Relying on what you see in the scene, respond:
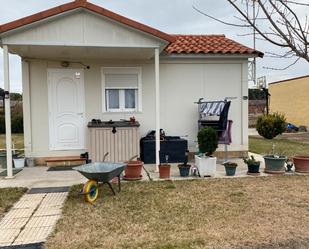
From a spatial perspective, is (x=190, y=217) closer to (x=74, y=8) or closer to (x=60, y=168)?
(x=60, y=168)

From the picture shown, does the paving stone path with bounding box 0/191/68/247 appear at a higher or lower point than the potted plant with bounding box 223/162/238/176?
lower

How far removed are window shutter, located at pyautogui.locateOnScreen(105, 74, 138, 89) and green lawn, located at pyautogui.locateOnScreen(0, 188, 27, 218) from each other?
4.25 metres

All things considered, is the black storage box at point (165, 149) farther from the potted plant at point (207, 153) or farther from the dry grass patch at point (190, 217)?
the dry grass patch at point (190, 217)

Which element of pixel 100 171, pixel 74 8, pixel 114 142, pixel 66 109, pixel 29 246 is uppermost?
pixel 74 8

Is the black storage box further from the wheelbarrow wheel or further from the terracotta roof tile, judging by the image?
the wheelbarrow wheel

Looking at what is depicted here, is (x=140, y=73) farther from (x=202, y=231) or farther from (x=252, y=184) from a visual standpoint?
(x=202, y=231)

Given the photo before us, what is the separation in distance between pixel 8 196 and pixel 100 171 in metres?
1.86

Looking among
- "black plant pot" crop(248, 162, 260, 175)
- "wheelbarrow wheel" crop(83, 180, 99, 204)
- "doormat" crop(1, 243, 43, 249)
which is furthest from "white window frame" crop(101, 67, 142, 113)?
"doormat" crop(1, 243, 43, 249)

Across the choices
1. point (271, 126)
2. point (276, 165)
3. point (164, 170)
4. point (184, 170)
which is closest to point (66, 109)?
point (164, 170)

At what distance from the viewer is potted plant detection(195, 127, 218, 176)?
7.96 meters

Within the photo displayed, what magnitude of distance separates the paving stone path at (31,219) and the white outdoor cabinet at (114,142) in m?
2.83

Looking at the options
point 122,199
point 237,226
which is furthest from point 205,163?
point 237,226

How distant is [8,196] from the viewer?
21.0ft

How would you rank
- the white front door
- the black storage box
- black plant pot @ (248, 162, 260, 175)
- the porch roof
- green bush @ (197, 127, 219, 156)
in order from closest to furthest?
1. the porch roof
2. black plant pot @ (248, 162, 260, 175)
3. green bush @ (197, 127, 219, 156)
4. the black storage box
5. the white front door
